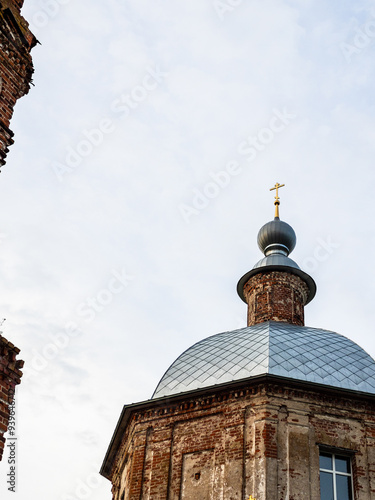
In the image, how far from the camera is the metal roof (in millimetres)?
13375

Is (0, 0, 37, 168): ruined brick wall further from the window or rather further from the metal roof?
the window

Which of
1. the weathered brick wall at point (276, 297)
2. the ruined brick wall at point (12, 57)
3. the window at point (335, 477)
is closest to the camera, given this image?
the ruined brick wall at point (12, 57)

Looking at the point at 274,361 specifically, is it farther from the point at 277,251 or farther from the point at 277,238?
the point at 277,238

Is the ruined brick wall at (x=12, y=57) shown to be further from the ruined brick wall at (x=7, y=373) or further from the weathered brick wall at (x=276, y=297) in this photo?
the weathered brick wall at (x=276, y=297)

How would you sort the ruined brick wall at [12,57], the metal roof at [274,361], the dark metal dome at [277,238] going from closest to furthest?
the ruined brick wall at [12,57]
the metal roof at [274,361]
the dark metal dome at [277,238]

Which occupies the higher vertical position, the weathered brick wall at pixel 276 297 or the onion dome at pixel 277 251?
the onion dome at pixel 277 251

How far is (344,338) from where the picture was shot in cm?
1561

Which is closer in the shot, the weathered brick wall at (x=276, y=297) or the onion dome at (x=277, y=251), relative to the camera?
the weathered brick wall at (x=276, y=297)

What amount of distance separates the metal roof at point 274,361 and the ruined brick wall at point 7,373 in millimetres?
7620

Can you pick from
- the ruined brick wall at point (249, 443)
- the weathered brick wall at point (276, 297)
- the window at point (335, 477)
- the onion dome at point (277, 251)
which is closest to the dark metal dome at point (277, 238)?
the onion dome at point (277, 251)

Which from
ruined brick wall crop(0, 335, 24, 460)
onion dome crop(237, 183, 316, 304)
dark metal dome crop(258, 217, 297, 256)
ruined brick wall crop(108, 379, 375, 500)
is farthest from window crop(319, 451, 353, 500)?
dark metal dome crop(258, 217, 297, 256)

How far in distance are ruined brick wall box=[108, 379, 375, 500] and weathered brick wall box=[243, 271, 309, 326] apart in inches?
196

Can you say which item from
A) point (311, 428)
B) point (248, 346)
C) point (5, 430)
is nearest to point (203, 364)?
point (248, 346)

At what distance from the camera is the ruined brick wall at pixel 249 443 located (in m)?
11.9
